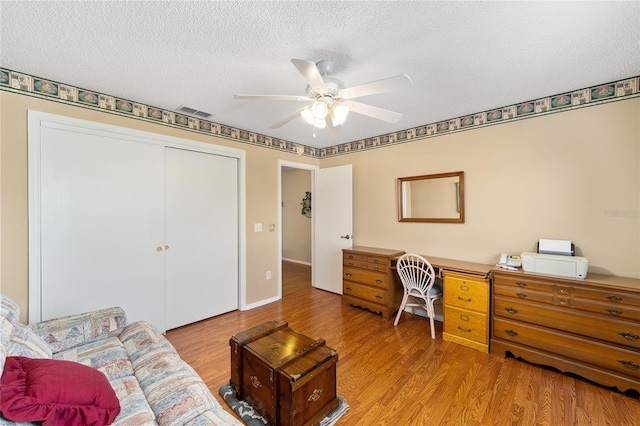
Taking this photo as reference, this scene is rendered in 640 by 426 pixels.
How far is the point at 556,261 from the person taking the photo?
2.20 m

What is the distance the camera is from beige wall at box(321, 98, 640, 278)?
220 centimetres

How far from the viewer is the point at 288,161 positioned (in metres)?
4.08

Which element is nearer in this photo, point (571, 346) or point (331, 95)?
point (331, 95)

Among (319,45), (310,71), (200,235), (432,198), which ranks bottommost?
(200,235)

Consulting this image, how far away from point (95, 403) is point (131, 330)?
1.00m

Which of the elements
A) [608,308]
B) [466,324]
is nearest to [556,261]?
[608,308]

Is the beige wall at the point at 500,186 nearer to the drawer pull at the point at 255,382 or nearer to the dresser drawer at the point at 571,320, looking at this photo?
the dresser drawer at the point at 571,320

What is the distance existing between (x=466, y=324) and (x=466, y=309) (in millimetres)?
151

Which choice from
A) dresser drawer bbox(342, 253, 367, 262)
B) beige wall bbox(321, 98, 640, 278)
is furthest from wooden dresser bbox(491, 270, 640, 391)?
dresser drawer bbox(342, 253, 367, 262)

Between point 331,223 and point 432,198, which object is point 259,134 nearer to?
point 331,223

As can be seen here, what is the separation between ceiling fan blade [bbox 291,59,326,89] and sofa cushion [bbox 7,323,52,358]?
1.98 metres

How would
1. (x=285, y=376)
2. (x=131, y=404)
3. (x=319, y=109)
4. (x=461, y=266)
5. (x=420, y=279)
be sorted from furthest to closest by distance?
1. (x=420, y=279)
2. (x=461, y=266)
3. (x=319, y=109)
4. (x=285, y=376)
5. (x=131, y=404)

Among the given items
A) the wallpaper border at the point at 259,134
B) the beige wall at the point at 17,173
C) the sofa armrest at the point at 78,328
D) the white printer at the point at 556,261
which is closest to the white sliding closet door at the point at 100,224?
the beige wall at the point at 17,173

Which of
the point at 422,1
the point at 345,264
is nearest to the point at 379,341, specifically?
the point at 345,264
